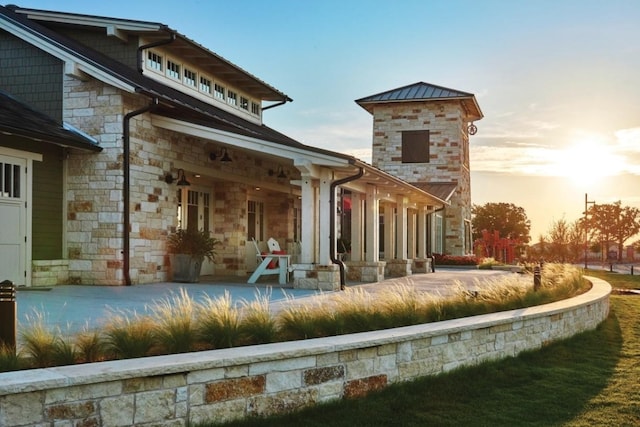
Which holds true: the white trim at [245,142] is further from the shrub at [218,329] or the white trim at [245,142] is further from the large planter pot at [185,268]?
the shrub at [218,329]

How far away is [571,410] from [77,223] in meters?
10.1

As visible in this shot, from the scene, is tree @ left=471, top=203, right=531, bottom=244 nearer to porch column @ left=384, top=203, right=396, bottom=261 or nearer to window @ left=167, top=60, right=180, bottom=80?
porch column @ left=384, top=203, right=396, bottom=261

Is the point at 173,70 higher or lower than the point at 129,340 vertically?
higher

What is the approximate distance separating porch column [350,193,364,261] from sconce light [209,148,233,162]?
3.19 m

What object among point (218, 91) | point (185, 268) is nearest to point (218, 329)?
point (185, 268)

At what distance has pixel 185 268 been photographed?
13.9 meters

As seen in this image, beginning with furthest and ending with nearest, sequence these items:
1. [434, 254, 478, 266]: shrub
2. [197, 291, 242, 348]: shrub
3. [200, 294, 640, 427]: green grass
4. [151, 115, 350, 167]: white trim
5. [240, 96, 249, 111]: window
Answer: [434, 254, 478, 266]: shrub
[240, 96, 249, 111]: window
[151, 115, 350, 167]: white trim
[197, 291, 242, 348]: shrub
[200, 294, 640, 427]: green grass

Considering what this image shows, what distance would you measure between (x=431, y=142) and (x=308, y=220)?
20150mm

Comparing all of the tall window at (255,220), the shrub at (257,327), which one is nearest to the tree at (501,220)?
the tall window at (255,220)

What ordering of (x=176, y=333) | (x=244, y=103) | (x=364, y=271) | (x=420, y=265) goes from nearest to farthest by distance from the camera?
(x=176, y=333) < (x=364, y=271) < (x=244, y=103) < (x=420, y=265)

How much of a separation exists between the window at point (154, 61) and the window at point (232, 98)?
3993mm

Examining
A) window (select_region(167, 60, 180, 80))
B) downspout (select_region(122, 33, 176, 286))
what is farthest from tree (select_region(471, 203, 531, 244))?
downspout (select_region(122, 33, 176, 286))

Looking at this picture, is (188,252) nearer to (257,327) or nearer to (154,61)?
(154,61)

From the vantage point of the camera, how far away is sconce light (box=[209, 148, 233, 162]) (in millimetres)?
15562
